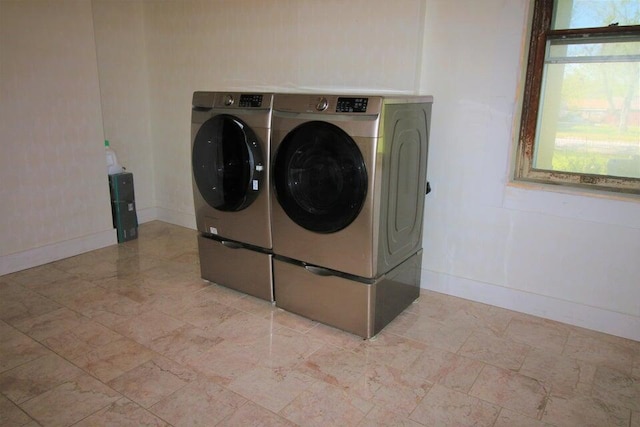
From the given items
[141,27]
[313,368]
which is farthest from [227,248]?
[141,27]

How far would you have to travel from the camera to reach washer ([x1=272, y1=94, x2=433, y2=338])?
7.19 feet

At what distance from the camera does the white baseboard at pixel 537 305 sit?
2486mm

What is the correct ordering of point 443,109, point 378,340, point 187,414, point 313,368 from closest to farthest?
point 187,414, point 313,368, point 378,340, point 443,109

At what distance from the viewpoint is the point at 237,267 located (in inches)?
113

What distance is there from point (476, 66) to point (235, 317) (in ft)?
6.80

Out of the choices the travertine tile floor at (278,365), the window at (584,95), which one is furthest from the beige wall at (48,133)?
the window at (584,95)

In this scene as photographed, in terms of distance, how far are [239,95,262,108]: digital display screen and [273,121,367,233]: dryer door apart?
29 centimetres

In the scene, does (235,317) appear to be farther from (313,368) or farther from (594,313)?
(594,313)

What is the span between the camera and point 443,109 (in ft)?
9.17

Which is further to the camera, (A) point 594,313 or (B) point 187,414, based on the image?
(A) point 594,313

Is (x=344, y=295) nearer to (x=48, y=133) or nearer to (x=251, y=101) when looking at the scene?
(x=251, y=101)

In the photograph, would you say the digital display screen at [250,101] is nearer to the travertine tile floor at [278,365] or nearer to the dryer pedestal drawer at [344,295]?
the dryer pedestal drawer at [344,295]

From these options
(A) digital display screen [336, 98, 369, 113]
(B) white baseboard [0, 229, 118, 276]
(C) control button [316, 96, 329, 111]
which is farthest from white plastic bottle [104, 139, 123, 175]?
(A) digital display screen [336, 98, 369, 113]

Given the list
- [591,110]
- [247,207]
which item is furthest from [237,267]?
[591,110]
